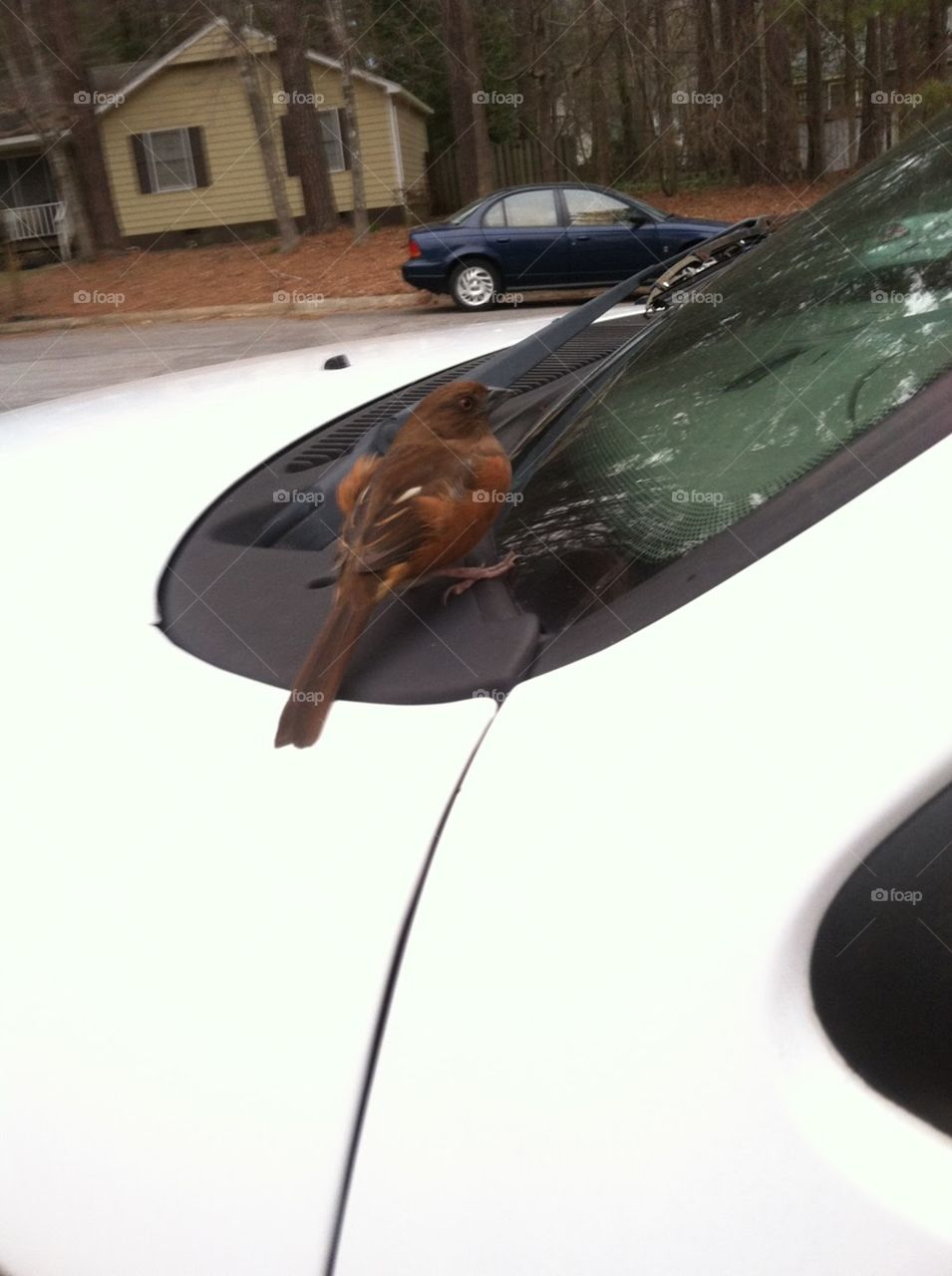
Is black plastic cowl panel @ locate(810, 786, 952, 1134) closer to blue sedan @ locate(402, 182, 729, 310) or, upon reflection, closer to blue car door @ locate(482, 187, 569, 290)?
blue sedan @ locate(402, 182, 729, 310)

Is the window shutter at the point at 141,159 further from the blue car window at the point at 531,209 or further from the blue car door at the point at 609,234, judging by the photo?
the blue car door at the point at 609,234

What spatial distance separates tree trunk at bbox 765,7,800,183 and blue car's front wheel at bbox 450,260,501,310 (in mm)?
6868

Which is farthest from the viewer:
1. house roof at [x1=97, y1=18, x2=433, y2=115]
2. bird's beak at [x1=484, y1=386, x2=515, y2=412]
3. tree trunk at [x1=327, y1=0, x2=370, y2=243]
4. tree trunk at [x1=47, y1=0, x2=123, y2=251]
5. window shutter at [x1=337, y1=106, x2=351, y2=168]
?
window shutter at [x1=337, y1=106, x2=351, y2=168]

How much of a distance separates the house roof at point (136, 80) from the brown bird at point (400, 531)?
90.4ft

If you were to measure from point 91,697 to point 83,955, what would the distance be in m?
0.31

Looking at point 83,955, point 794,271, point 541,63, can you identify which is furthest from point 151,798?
point 541,63

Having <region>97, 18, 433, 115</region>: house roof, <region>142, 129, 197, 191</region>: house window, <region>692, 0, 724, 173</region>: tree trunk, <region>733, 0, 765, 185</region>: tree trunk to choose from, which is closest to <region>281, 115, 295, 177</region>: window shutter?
<region>97, 18, 433, 115</region>: house roof

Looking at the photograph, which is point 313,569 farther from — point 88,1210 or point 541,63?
point 541,63

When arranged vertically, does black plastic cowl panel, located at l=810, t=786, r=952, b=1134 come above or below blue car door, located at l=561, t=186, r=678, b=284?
above

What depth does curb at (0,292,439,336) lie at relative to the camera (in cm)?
1900

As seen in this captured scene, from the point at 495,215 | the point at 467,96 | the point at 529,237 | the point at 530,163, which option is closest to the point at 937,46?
the point at 529,237

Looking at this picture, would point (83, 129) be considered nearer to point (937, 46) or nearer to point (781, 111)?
point (781, 111)

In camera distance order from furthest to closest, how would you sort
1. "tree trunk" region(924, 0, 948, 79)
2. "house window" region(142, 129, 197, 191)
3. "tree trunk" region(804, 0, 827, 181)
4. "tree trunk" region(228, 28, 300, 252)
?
"house window" region(142, 129, 197, 191) → "tree trunk" region(228, 28, 300, 252) → "tree trunk" region(804, 0, 827, 181) → "tree trunk" region(924, 0, 948, 79)

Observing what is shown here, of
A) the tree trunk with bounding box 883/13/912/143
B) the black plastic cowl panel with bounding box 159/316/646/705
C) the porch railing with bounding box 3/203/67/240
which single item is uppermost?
the black plastic cowl panel with bounding box 159/316/646/705
